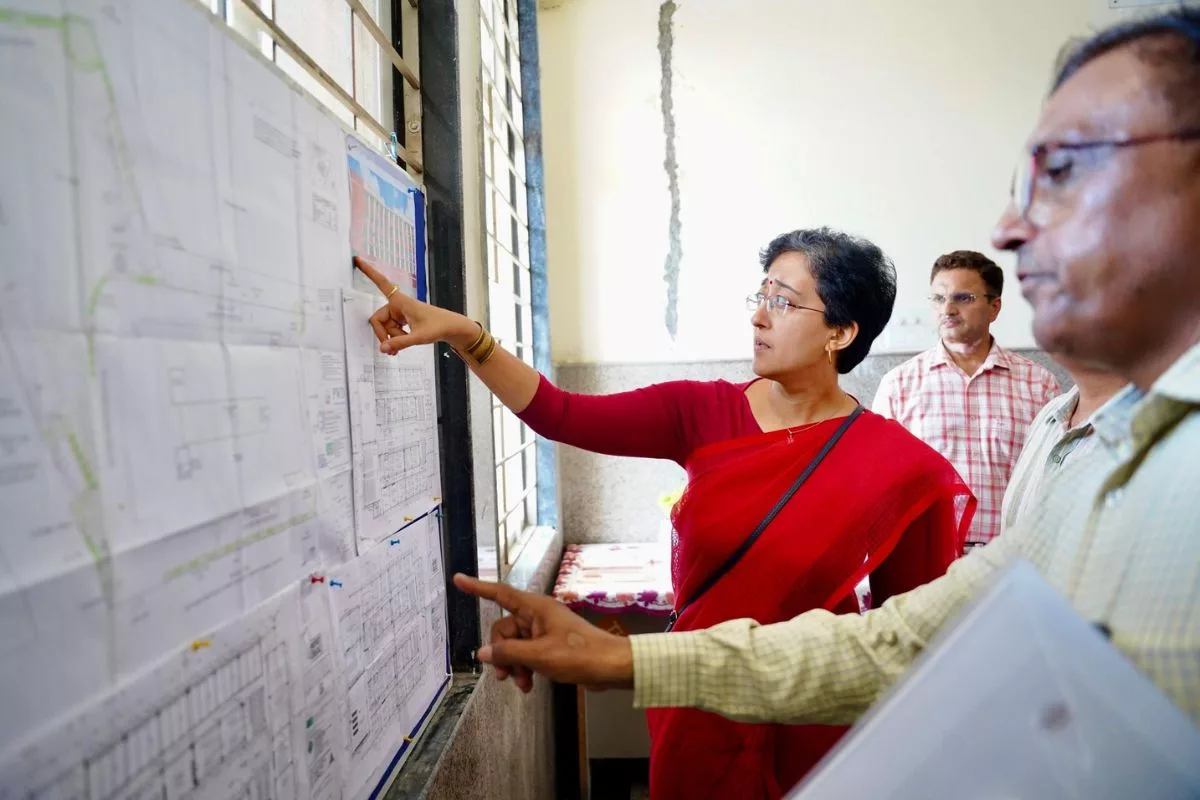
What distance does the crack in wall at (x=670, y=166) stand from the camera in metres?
2.62

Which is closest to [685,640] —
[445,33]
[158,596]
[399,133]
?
[158,596]

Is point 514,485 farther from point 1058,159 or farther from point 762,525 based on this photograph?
point 1058,159

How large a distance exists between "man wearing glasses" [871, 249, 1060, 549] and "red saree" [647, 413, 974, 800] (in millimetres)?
874

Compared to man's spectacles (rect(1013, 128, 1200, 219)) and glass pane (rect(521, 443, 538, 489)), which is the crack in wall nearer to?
glass pane (rect(521, 443, 538, 489))

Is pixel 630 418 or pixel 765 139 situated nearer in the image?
pixel 630 418

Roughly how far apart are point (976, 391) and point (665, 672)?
183 centimetres

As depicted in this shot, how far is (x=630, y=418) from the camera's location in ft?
4.25

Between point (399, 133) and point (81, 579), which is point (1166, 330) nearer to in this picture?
point (81, 579)

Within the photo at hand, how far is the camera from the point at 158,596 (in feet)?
1.52

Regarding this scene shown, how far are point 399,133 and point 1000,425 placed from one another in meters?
1.95

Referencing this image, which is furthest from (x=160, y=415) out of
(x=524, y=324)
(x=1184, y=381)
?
(x=524, y=324)

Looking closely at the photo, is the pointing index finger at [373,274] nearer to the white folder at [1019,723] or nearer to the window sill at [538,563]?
the white folder at [1019,723]

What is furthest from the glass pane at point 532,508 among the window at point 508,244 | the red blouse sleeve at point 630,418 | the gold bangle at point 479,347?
the gold bangle at point 479,347

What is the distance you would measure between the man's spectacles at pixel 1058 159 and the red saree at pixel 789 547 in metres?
0.70
